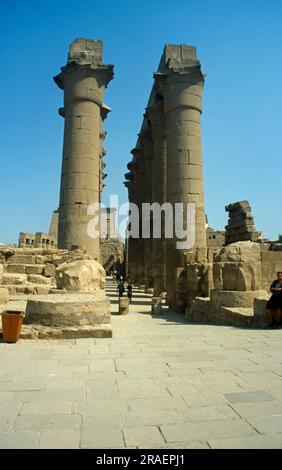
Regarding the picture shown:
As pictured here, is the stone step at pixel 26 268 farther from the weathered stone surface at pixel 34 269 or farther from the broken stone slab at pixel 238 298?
the broken stone slab at pixel 238 298

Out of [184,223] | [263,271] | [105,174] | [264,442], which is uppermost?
[105,174]

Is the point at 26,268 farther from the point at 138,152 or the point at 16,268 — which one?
the point at 138,152

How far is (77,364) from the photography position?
4242 mm

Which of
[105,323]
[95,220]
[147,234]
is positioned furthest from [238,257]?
[147,234]

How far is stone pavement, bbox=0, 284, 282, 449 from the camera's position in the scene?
96.1 inches

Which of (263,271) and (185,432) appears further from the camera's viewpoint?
(263,271)

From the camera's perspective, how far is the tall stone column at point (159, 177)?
19.3m

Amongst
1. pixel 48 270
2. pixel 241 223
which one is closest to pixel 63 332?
pixel 48 270

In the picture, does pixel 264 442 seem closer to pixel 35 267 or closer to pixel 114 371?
pixel 114 371

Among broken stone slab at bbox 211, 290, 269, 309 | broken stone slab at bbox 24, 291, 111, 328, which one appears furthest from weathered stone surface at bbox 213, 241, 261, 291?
broken stone slab at bbox 24, 291, 111, 328

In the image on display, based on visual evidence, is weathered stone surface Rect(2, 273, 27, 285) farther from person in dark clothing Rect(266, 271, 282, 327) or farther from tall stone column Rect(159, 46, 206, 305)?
person in dark clothing Rect(266, 271, 282, 327)

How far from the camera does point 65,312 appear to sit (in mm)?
5910

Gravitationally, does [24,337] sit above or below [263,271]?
below

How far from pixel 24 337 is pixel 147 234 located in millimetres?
19938
